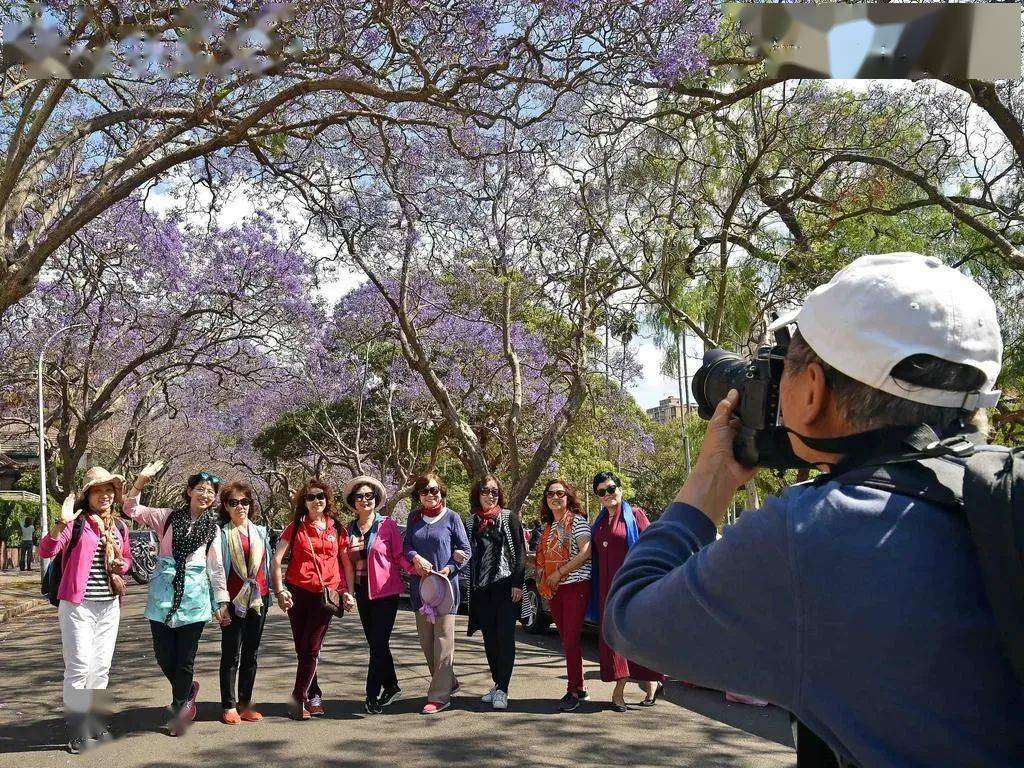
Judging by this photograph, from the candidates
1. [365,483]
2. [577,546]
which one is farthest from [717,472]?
[365,483]

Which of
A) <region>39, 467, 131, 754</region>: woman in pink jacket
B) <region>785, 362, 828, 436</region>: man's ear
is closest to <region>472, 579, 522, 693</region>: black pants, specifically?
<region>39, 467, 131, 754</region>: woman in pink jacket

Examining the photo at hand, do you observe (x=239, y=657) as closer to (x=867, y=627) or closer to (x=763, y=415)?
(x=763, y=415)

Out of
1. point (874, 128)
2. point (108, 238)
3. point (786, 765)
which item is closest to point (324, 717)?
point (786, 765)

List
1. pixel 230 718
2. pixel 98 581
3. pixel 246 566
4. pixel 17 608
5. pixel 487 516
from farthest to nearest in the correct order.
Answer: pixel 17 608, pixel 487 516, pixel 246 566, pixel 230 718, pixel 98 581

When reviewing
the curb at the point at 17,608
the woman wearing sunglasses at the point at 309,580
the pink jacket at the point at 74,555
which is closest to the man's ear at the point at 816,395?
the pink jacket at the point at 74,555

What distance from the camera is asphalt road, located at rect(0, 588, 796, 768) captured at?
6.35 metres

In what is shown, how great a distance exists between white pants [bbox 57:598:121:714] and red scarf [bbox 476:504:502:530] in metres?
3.03

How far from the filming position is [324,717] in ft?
25.3

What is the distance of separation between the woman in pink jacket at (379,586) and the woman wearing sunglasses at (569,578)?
1.18m

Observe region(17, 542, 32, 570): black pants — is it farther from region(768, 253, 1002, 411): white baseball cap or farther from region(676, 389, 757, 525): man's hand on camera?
region(768, 253, 1002, 411): white baseball cap

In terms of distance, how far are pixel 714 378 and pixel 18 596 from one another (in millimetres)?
22501

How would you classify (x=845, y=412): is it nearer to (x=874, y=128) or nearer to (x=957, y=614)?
(x=957, y=614)

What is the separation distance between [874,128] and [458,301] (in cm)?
1022

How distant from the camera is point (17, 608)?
1795cm
